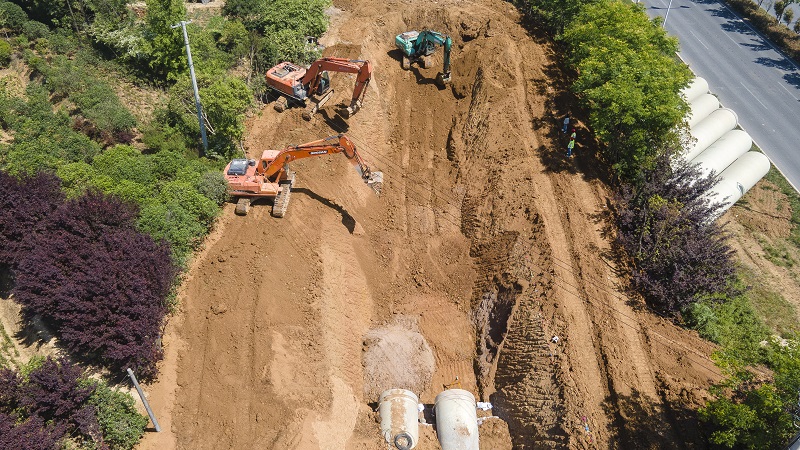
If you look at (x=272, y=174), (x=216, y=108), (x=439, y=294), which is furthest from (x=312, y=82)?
(x=439, y=294)

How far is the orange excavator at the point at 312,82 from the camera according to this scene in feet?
94.5

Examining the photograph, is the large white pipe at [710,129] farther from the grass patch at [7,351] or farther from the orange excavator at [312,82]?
the grass patch at [7,351]

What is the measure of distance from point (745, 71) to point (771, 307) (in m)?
22.9

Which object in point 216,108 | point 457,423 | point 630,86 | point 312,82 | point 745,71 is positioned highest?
point 630,86

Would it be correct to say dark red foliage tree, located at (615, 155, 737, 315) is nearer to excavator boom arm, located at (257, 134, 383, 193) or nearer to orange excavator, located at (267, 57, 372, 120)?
excavator boom arm, located at (257, 134, 383, 193)

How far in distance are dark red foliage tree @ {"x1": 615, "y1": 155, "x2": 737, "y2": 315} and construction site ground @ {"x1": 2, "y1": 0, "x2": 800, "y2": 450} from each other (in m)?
1.01

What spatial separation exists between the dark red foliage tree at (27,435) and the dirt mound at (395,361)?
35.1 ft

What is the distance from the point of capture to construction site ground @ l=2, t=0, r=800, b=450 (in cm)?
1928

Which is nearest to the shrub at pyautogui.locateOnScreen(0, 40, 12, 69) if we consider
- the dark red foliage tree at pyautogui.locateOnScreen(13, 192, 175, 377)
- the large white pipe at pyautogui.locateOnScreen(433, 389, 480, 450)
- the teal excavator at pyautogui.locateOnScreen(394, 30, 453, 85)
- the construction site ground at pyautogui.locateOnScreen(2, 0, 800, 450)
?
the construction site ground at pyautogui.locateOnScreen(2, 0, 800, 450)

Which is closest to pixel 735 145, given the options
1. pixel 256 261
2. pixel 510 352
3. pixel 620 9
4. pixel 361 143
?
pixel 620 9

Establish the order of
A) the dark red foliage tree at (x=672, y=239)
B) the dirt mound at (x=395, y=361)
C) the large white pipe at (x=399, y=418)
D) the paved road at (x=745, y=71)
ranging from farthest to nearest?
the paved road at (x=745, y=71) → the dirt mound at (x=395, y=361) → the dark red foliage tree at (x=672, y=239) → the large white pipe at (x=399, y=418)

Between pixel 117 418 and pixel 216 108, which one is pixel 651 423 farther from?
pixel 216 108

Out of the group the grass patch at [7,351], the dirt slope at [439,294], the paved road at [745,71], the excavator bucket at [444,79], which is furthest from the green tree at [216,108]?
the paved road at [745,71]

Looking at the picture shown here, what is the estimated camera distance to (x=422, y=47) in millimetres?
35375
